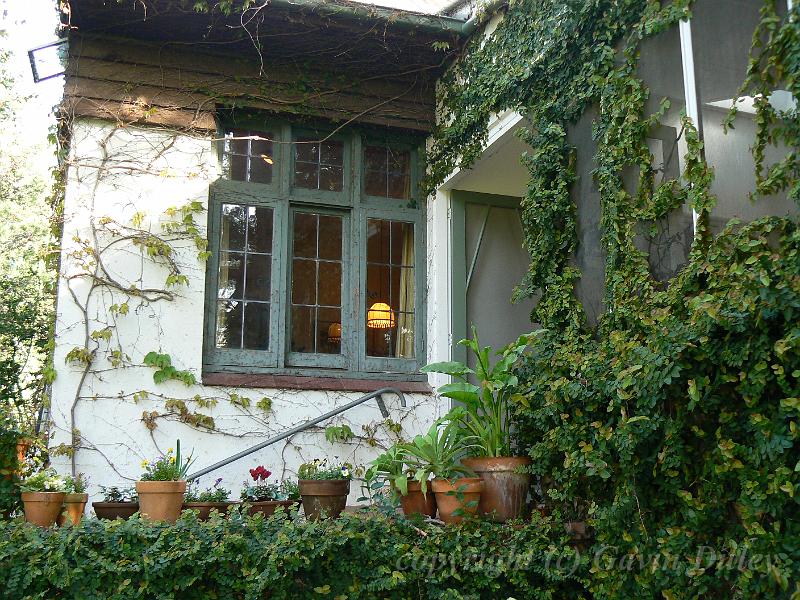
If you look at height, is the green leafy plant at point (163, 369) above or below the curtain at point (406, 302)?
below

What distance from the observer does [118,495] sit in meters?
4.68

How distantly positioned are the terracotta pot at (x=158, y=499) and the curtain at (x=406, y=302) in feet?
7.57

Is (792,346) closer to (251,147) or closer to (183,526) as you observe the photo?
(183,526)

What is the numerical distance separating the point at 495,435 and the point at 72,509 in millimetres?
2460

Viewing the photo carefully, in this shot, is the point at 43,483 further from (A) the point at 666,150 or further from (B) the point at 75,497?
(A) the point at 666,150

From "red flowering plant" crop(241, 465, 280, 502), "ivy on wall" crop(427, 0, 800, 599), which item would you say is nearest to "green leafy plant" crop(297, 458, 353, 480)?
"red flowering plant" crop(241, 465, 280, 502)

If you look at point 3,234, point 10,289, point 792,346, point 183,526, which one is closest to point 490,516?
point 183,526

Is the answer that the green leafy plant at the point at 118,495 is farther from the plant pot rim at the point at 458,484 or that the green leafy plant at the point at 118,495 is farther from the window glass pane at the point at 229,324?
the plant pot rim at the point at 458,484

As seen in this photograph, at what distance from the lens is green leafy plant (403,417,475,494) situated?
14.2ft

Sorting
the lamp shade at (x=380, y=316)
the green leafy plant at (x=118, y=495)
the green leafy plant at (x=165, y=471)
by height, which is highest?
the lamp shade at (x=380, y=316)

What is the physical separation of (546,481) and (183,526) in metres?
2.00

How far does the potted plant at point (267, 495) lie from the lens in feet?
15.5

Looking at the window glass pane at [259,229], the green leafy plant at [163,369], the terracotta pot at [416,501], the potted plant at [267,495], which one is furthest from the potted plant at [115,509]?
the window glass pane at [259,229]

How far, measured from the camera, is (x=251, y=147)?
6090 mm
